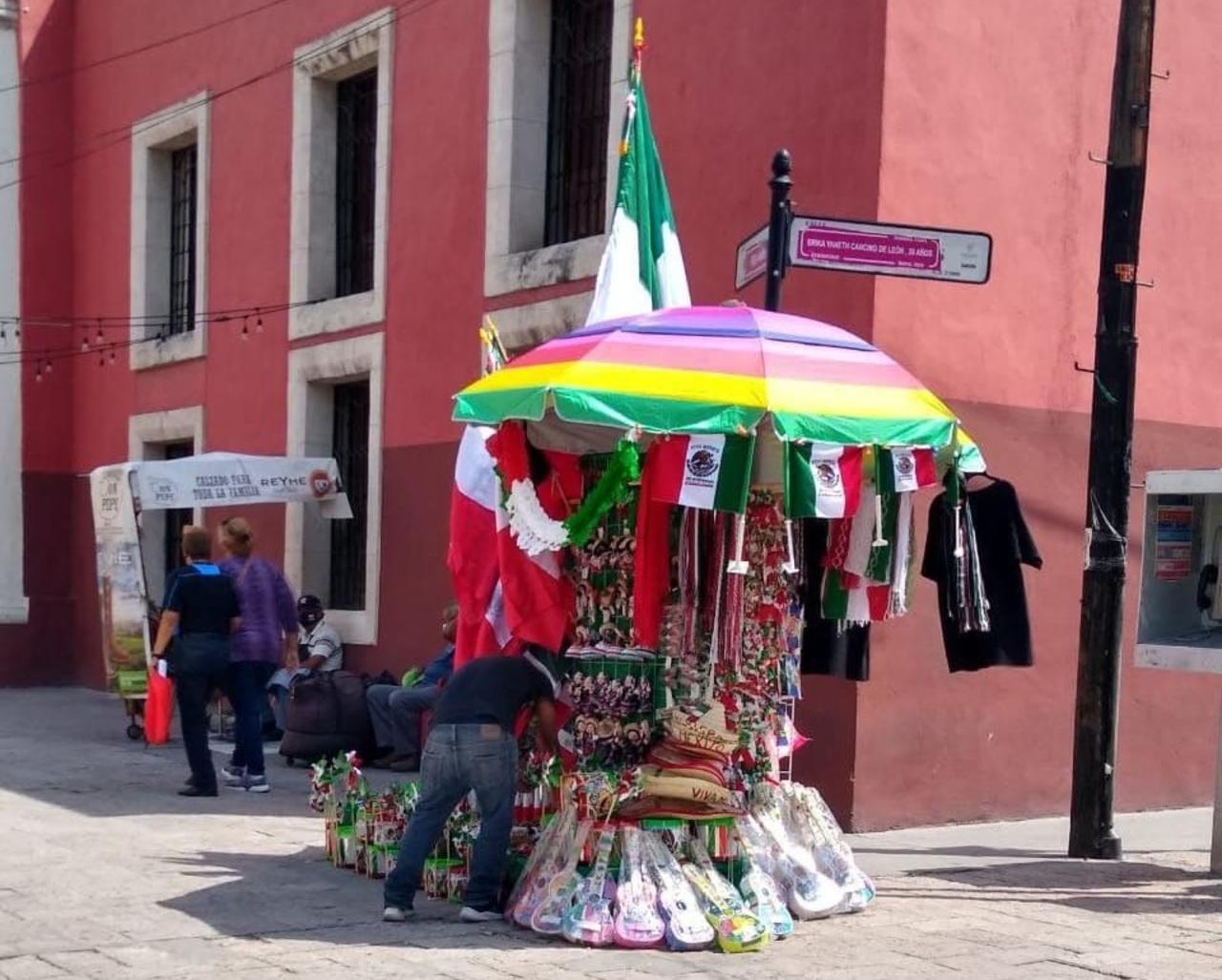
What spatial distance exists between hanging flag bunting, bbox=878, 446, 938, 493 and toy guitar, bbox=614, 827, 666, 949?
1.81 metres

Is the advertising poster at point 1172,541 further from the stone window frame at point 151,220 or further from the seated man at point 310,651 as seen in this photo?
the stone window frame at point 151,220

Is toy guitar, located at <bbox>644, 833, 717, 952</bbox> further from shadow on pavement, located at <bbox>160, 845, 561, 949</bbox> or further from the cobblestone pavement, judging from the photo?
shadow on pavement, located at <bbox>160, 845, 561, 949</bbox>

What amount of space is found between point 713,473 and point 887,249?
173cm

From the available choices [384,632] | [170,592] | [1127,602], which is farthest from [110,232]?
[1127,602]

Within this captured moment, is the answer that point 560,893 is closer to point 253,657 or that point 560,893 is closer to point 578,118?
Answer: point 253,657

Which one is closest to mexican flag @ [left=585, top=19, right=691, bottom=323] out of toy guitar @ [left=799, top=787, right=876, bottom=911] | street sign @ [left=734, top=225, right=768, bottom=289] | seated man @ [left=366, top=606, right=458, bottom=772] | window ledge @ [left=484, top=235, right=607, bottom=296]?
street sign @ [left=734, top=225, right=768, bottom=289]

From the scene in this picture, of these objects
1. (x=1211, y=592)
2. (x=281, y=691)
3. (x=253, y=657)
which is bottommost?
(x=281, y=691)

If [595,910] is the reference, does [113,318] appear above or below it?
above

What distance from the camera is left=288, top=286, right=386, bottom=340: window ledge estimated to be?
14805 millimetres

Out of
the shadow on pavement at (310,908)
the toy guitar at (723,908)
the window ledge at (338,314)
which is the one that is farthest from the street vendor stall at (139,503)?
the toy guitar at (723,908)

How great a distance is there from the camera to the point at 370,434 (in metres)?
14.8

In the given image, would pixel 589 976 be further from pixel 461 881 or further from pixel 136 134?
pixel 136 134

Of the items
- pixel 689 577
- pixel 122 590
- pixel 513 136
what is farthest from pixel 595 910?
pixel 122 590

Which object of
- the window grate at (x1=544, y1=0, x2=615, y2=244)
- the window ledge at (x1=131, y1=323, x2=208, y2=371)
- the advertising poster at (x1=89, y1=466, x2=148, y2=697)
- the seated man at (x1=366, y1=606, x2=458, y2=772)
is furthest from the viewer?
the window ledge at (x1=131, y1=323, x2=208, y2=371)
